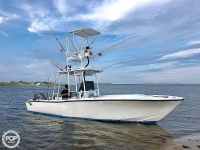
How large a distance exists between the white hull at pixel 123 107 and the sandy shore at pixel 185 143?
1776mm

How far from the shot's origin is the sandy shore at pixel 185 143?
25.4ft

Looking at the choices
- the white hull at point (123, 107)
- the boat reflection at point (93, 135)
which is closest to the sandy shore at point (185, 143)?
the boat reflection at point (93, 135)

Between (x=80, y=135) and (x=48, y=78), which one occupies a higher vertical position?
(x=48, y=78)

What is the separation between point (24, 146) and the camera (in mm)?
8062

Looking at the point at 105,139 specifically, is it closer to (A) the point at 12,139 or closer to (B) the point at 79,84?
(A) the point at 12,139

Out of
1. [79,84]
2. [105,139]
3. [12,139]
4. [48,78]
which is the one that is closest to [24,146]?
[12,139]

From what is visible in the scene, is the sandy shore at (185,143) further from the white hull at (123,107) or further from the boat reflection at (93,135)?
the white hull at (123,107)

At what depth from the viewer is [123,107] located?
34.9 feet

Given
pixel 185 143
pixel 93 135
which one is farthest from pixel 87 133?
pixel 185 143

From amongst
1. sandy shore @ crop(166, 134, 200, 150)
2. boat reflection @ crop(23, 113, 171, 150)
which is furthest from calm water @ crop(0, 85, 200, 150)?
sandy shore @ crop(166, 134, 200, 150)

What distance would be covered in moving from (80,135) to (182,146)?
4402mm

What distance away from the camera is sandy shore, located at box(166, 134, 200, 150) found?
7737 mm

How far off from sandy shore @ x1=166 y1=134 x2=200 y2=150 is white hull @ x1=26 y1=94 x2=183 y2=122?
178cm

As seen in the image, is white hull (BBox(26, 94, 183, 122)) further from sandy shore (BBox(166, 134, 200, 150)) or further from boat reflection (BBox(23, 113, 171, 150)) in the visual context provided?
sandy shore (BBox(166, 134, 200, 150))
